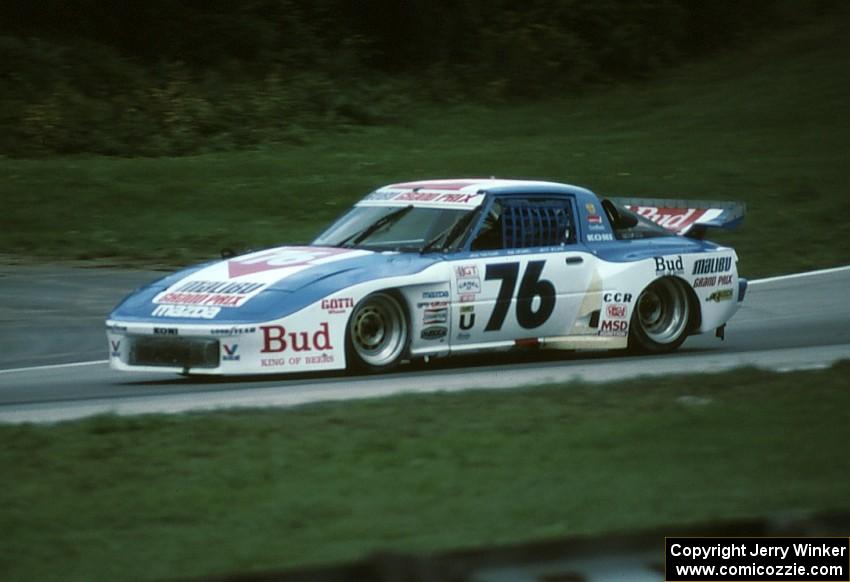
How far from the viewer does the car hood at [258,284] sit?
1070 centimetres

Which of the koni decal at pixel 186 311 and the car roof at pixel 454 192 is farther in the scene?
the car roof at pixel 454 192

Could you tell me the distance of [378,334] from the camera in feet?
37.2

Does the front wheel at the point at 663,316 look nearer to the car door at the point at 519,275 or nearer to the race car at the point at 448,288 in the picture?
the race car at the point at 448,288

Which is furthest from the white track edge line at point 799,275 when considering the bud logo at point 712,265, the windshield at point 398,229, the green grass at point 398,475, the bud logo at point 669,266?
the green grass at point 398,475

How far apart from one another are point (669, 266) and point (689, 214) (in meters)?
0.84

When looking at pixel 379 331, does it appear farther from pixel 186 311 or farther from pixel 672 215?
pixel 672 215

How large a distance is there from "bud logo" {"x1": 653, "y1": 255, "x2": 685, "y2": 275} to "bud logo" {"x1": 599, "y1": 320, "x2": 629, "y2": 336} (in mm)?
497

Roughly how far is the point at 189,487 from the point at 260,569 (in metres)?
1.60

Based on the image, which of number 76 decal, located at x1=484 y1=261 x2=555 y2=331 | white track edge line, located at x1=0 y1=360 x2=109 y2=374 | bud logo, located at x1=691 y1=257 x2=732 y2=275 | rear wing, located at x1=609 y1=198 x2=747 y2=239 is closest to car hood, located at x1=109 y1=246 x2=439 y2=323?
number 76 decal, located at x1=484 y1=261 x2=555 y2=331

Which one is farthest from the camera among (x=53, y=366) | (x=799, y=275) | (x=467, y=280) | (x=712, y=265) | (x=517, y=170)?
(x=517, y=170)

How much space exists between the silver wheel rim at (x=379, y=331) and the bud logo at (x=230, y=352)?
33.5 inches

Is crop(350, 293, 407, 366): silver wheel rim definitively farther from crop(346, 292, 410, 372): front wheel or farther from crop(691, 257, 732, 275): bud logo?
crop(691, 257, 732, 275): bud logo

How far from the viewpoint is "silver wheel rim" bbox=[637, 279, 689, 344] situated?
42.5 ft

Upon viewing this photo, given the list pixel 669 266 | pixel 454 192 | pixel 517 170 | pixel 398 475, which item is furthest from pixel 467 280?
pixel 517 170
